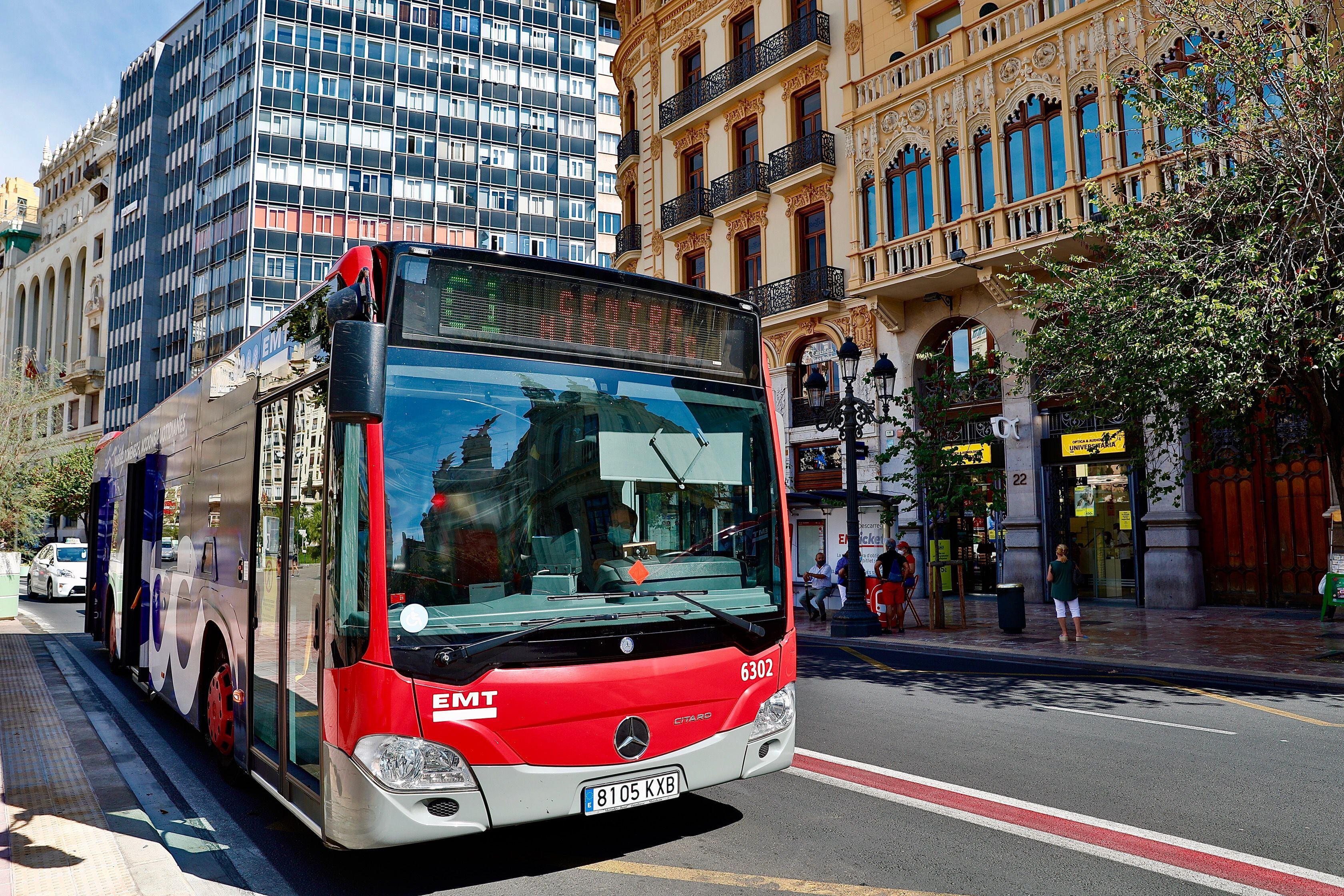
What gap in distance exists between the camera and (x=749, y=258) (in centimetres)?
2833

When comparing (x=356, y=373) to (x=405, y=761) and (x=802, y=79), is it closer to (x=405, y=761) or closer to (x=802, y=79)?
(x=405, y=761)

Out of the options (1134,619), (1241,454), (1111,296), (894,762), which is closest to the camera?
(894,762)

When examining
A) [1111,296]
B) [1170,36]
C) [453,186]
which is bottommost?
[1111,296]

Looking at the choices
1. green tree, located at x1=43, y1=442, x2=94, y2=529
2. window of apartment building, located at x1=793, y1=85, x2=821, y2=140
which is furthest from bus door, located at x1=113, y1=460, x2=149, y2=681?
green tree, located at x1=43, y1=442, x2=94, y2=529

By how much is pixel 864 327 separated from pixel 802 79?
753 cm

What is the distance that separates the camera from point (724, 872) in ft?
14.8

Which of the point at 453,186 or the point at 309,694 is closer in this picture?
the point at 309,694

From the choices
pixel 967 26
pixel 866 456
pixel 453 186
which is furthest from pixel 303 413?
pixel 453 186

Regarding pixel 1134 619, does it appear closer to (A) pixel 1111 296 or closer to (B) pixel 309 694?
(A) pixel 1111 296

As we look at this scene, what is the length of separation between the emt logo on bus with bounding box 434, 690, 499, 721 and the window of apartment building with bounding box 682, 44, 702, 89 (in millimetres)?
29099

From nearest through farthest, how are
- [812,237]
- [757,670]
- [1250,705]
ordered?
[757,670], [1250,705], [812,237]

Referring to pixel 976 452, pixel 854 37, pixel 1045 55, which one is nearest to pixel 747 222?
pixel 854 37

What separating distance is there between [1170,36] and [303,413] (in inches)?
785

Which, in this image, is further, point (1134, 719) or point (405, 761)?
→ point (1134, 719)
